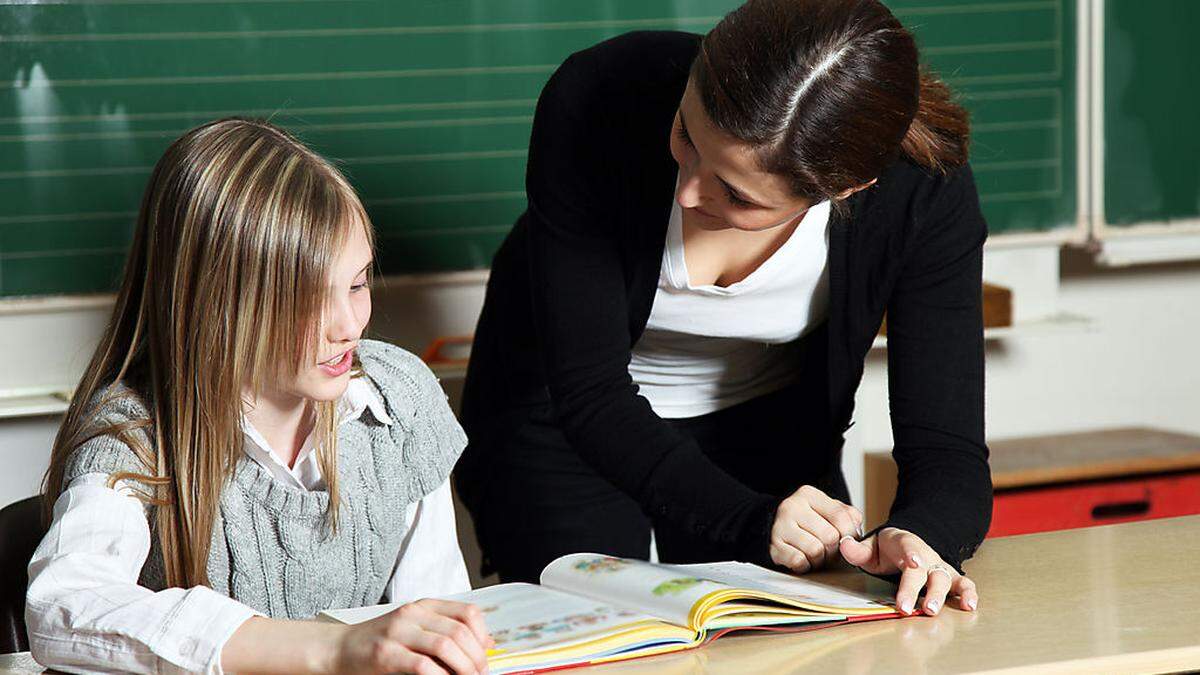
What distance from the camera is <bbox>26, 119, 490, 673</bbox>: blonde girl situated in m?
1.17

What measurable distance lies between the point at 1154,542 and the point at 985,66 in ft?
4.07

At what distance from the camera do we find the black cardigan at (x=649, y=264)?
1.31 metres

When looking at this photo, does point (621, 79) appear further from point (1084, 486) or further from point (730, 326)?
point (1084, 486)

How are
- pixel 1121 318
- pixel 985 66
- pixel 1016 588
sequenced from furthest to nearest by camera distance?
pixel 1121 318
pixel 985 66
pixel 1016 588

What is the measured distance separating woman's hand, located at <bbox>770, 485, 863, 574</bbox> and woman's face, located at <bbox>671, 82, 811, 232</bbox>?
25 centimetres

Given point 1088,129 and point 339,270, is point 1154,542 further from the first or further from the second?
point 1088,129

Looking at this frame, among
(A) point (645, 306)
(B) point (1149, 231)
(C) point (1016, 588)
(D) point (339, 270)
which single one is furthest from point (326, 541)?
(B) point (1149, 231)

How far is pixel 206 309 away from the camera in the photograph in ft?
3.95

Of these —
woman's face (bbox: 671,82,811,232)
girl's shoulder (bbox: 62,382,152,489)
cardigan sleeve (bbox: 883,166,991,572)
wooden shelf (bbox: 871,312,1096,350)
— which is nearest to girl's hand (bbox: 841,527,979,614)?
cardigan sleeve (bbox: 883,166,991,572)

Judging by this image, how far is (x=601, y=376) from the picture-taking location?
1.33 metres

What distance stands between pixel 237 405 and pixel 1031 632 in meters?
0.70

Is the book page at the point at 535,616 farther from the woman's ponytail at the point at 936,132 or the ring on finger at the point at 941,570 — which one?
the woman's ponytail at the point at 936,132

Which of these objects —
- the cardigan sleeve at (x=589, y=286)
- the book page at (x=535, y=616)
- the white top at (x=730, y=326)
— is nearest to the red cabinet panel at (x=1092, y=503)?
the white top at (x=730, y=326)

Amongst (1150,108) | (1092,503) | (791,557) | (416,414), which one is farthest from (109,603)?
(1150,108)
